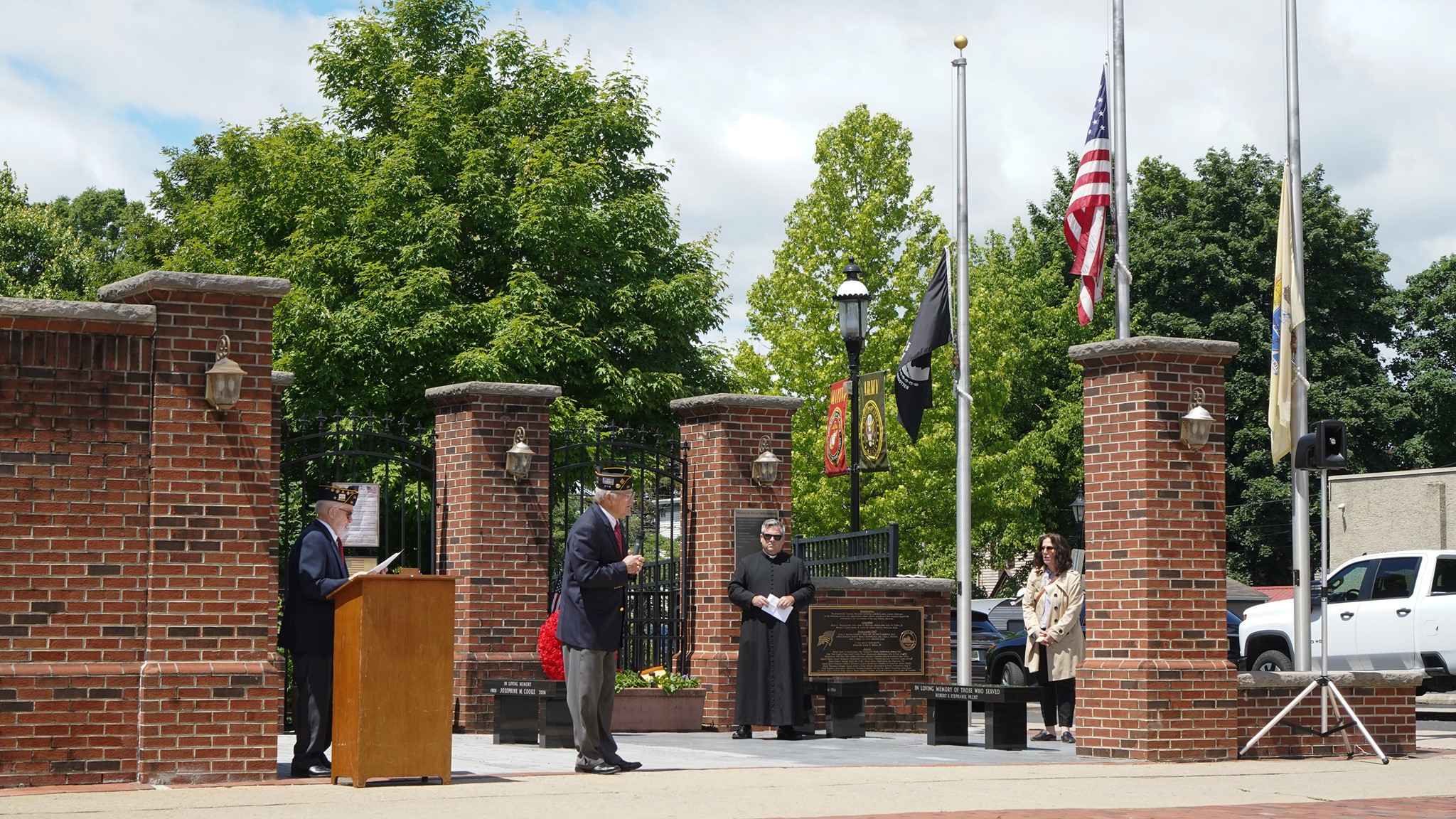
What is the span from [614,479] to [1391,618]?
12.0 metres

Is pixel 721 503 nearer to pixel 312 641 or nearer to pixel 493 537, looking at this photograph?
pixel 493 537

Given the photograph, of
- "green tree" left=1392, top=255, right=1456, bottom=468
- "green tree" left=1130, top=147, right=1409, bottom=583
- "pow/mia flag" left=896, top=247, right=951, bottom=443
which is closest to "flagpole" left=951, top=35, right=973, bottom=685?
"pow/mia flag" left=896, top=247, right=951, bottom=443

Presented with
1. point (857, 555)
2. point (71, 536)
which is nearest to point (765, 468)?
point (857, 555)

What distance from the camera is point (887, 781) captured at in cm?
985

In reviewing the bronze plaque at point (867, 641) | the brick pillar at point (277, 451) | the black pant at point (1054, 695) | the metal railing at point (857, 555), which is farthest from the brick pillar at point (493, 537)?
the black pant at point (1054, 695)

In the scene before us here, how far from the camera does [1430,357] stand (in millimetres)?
42375

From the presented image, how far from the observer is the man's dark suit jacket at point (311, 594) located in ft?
33.1

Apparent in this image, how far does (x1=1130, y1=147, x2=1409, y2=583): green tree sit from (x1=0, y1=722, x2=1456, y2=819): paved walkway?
29.3 metres

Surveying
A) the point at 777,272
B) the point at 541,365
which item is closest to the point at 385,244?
the point at 541,365

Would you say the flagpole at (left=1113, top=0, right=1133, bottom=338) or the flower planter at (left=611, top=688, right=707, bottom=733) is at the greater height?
the flagpole at (left=1113, top=0, right=1133, bottom=338)

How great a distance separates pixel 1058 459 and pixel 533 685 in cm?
2962

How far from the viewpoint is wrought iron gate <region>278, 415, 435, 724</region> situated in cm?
1362

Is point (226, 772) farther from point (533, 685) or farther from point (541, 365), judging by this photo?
point (541, 365)

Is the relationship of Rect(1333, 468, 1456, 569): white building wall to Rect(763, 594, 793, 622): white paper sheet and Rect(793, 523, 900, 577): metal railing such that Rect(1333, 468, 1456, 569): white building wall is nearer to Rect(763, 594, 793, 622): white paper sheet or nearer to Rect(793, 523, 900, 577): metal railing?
Rect(793, 523, 900, 577): metal railing
